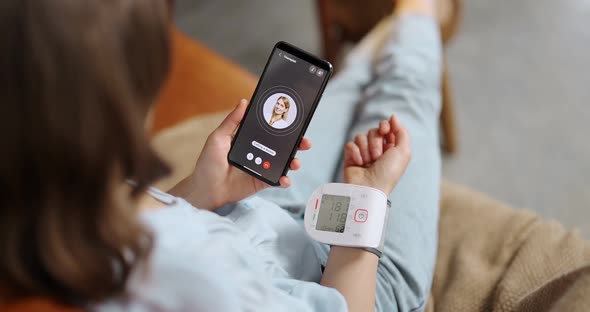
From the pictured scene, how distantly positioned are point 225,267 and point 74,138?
18 centimetres

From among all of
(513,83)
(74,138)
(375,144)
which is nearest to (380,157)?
(375,144)

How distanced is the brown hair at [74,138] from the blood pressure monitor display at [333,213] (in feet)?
0.79

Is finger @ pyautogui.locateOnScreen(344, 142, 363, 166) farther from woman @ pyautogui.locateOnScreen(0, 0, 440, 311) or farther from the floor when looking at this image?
the floor

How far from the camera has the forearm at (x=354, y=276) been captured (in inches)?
23.0

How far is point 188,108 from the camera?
3.45 ft

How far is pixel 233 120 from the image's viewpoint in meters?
0.63

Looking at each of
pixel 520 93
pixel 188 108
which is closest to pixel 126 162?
pixel 188 108

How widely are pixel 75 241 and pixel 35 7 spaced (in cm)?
16

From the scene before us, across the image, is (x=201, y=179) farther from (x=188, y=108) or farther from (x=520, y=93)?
(x=520, y=93)

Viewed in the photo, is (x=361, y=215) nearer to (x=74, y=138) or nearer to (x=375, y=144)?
(x=375, y=144)

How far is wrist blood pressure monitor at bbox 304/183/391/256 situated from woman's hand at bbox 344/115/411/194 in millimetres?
28

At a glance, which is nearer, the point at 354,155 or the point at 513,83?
the point at 354,155

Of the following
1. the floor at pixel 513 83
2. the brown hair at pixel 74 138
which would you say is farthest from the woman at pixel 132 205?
the floor at pixel 513 83

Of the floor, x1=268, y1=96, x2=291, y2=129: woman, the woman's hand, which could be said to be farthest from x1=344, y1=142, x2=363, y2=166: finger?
the floor
